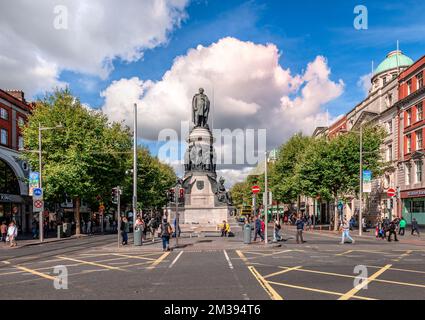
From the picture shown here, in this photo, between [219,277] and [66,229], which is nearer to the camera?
[219,277]

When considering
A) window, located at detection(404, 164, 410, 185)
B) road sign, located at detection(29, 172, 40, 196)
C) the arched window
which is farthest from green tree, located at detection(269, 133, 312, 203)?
road sign, located at detection(29, 172, 40, 196)

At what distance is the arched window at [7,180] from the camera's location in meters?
43.2

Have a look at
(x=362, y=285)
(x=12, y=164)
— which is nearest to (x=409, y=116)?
(x=362, y=285)

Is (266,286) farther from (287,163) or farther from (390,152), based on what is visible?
(287,163)

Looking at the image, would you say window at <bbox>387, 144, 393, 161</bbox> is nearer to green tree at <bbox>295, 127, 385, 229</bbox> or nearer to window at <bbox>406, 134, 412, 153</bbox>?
window at <bbox>406, 134, 412, 153</bbox>

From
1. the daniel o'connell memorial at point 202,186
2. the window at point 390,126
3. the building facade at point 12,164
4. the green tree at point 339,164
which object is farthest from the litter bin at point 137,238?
the window at point 390,126

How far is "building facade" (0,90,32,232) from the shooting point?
142 ft

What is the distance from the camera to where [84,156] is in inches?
1399

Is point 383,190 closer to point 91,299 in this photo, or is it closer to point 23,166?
point 23,166

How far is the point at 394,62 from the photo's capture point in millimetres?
61250

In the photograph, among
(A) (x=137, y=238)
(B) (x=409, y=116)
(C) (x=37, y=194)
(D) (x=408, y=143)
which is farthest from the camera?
(B) (x=409, y=116)

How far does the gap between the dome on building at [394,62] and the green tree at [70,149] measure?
43306 millimetres

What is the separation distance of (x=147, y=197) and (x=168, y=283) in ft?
159

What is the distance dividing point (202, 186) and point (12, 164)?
2182 centimetres
